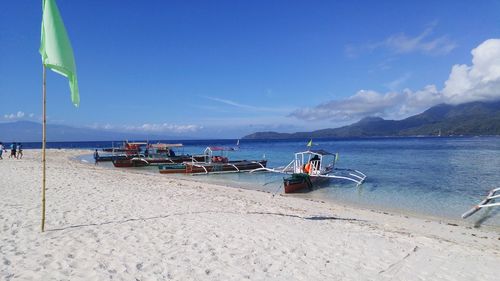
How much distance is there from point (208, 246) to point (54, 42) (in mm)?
4922

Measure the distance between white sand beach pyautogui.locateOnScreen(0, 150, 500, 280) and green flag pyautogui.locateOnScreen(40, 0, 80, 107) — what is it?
132 inches

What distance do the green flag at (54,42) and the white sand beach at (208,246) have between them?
3.35 m

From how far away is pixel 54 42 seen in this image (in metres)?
6.61

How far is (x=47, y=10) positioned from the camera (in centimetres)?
659

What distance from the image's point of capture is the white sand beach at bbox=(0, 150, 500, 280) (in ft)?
18.2

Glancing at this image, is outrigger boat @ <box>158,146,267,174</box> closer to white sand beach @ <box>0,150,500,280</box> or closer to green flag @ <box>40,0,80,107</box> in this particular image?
white sand beach @ <box>0,150,500,280</box>

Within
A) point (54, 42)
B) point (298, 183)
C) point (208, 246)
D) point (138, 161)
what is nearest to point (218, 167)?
point (138, 161)

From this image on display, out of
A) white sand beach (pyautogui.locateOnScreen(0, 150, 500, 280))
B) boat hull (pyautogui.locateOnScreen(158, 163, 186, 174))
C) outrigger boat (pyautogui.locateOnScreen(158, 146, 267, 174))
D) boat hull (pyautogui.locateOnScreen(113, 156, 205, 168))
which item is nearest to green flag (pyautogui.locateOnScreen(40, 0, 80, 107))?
white sand beach (pyautogui.locateOnScreen(0, 150, 500, 280))

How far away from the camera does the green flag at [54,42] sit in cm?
658

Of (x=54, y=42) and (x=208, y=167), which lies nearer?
(x=54, y=42)

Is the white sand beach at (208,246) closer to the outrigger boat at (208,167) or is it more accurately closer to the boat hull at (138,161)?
the outrigger boat at (208,167)

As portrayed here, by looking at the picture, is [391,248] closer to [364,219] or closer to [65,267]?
[364,219]

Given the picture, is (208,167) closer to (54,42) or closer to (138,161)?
(138,161)

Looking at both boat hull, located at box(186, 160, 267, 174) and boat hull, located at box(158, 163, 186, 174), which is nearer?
boat hull, located at box(186, 160, 267, 174)
